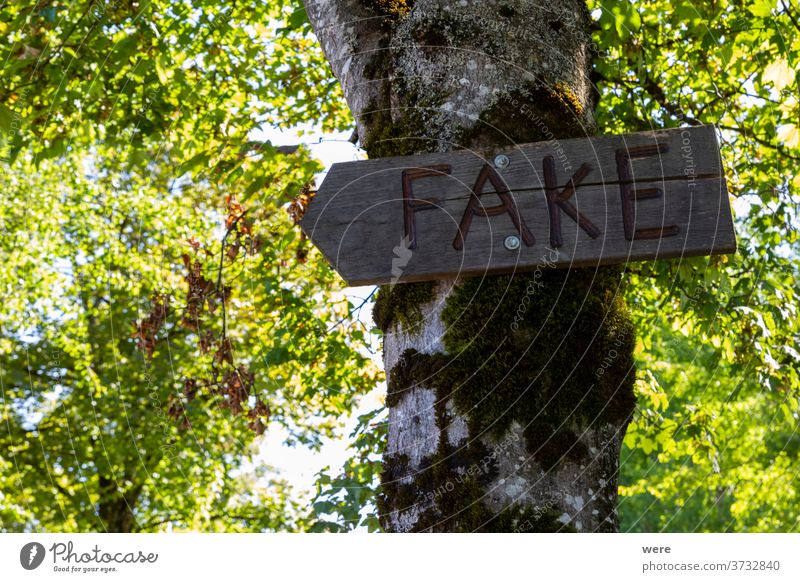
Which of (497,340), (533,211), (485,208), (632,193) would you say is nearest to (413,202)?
(485,208)

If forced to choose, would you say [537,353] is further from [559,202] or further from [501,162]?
[501,162]

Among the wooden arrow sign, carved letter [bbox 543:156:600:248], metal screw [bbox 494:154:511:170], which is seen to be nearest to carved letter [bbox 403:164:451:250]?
the wooden arrow sign

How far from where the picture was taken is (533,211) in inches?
79.3

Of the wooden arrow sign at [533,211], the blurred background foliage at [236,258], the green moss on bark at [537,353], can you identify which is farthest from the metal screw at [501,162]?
the blurred background foliage at [236,258]

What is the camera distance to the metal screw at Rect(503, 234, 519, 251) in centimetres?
199

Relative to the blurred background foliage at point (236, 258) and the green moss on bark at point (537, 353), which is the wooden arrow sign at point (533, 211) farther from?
the blurred background foliage at point (236, 258)

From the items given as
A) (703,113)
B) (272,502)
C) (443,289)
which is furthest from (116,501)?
(443,289)

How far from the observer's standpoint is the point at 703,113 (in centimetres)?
536

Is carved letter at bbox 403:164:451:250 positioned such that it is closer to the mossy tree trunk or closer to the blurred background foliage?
the mossy tree trunk

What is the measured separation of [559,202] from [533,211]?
0.23 ft

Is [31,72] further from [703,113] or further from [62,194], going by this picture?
[62,194]

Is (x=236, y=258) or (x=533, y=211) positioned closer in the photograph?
(x=533, y=211)

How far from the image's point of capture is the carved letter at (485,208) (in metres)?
2.02

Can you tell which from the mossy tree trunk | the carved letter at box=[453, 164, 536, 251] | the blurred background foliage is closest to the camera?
the mossy tree trunk
